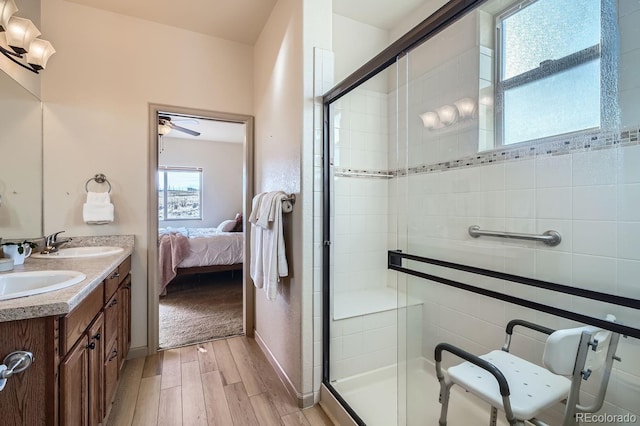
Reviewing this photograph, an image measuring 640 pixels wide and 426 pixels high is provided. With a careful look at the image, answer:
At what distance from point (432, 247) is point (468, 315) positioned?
569mm

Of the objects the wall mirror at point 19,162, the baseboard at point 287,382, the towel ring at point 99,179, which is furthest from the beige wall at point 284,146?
the wall mirror at point 19,162

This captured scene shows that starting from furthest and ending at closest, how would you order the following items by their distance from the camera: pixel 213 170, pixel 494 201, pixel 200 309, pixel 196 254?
1. pixel 213 170
2. pixel 196 254
3. pixel 200 309
4. pixel 494 201

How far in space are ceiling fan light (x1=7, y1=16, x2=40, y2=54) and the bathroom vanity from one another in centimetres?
128

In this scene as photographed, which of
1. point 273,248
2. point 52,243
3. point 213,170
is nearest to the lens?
point 273,248

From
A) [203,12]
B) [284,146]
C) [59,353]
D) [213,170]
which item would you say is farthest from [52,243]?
[213,170]

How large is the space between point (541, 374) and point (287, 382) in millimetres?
1402

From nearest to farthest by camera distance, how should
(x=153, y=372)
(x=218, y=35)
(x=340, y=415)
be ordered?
(x=340, y=415), (x=153, y=372), (x=218, y=35)

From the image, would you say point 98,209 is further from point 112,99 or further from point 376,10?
point 376,10

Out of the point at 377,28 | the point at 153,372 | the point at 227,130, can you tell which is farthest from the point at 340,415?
the point at 227,130

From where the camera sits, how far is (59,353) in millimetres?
992

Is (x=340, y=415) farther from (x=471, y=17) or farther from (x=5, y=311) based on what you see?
(x=471, y=17)

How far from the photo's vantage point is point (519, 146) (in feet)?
5.56

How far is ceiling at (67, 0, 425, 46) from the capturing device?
87.6 inches

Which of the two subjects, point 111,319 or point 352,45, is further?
point 352,45
